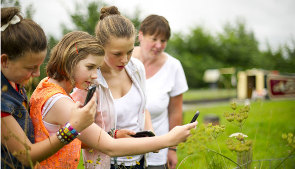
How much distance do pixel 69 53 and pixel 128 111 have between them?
0.76m

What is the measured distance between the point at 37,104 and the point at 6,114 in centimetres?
31

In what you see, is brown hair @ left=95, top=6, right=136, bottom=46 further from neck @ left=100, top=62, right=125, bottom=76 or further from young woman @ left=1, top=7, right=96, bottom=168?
young woman @ left=1, top=7, right=96, bottom=168

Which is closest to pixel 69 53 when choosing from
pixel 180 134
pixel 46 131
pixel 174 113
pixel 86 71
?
pixel 86 71

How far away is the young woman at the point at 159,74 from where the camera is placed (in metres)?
3.44

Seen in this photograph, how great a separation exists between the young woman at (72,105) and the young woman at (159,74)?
1.36m

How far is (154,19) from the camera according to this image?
353 cm

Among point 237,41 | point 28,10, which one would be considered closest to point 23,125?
point 28,10

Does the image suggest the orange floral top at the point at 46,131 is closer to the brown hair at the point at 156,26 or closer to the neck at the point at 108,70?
the neck at the point at 108,70

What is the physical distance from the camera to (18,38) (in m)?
1.72

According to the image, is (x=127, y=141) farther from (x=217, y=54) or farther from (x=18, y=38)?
(x=217, y=54)

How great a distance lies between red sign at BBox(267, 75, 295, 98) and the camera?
17.0 ft

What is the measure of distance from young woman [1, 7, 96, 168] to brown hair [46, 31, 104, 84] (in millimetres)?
289

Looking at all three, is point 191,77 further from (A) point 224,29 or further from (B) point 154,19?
(B) point 154,19

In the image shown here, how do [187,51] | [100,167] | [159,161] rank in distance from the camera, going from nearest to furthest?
[100,167]
[159,161]
[187,51]
